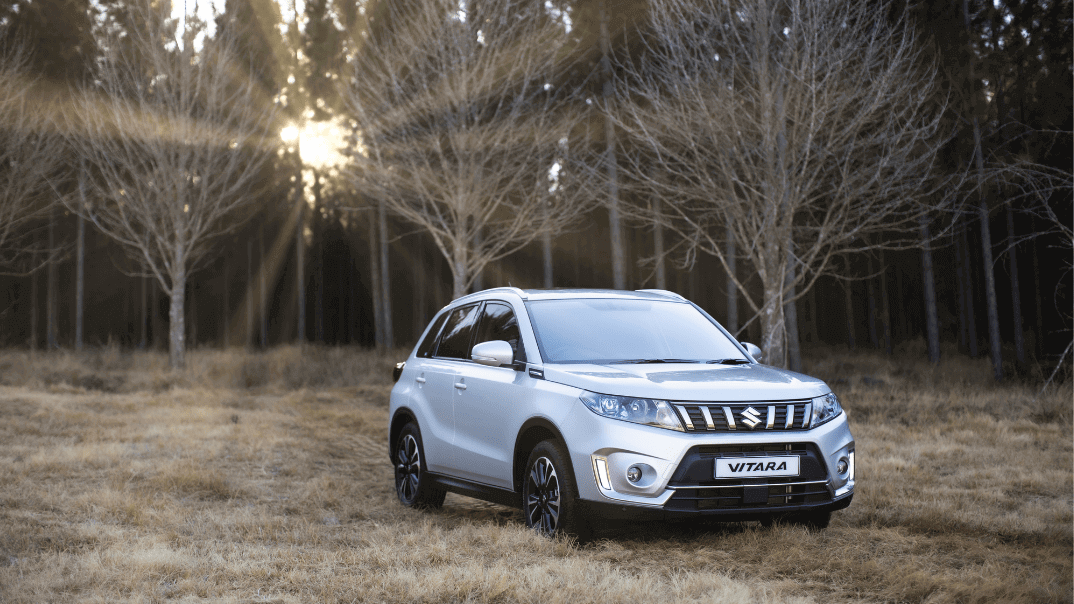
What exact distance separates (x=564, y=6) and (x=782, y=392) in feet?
62.5

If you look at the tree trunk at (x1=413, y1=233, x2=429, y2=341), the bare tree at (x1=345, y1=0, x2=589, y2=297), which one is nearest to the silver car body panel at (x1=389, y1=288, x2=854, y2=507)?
the bare tree at (x1=345, y1=0, x2=589, y2=297)

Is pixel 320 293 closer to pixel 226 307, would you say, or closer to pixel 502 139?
pixel 226 307

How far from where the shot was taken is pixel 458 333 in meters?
8.06

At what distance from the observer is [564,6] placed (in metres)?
23.2

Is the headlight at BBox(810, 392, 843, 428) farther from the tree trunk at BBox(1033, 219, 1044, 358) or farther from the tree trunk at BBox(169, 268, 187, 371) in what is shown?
the tree trunk at BBox(1033, 219, 1044, 358)

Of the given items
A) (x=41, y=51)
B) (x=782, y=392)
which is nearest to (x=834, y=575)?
(x=782, y=392)

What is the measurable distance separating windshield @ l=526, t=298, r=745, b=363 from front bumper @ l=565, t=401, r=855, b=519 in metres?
0.95

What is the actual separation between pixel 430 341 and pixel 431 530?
2.11 m

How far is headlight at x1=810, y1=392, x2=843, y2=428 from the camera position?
6.04 meters

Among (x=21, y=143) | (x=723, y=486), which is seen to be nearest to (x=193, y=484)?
(x=723, y=486)

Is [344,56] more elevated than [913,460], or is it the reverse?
[344,56]

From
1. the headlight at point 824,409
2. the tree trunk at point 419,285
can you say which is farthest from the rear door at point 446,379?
the tree trunk at point 419,285

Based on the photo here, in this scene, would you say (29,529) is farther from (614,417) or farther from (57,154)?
(57,154)

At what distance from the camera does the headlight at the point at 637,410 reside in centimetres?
570
